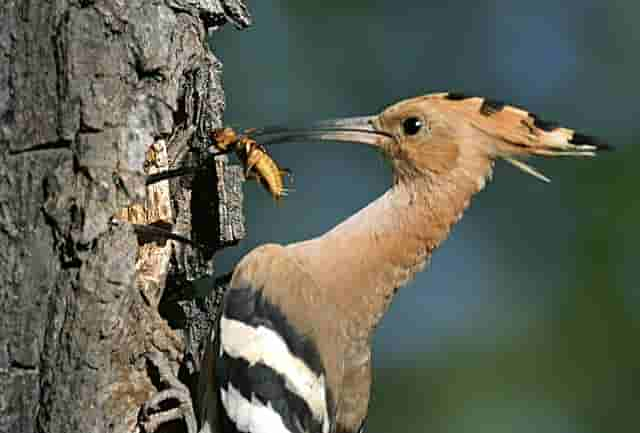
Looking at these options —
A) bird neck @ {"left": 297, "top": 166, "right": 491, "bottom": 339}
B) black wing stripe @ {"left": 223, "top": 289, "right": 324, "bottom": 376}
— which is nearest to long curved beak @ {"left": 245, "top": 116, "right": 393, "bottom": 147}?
bird neck @ {"left": 297, "top": 166, "right": 491, "bottom": 339}

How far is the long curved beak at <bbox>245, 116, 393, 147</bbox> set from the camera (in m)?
2.81

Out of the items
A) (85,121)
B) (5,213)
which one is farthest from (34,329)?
(85,121)

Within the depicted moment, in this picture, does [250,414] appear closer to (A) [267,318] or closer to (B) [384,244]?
(A) [267,318]

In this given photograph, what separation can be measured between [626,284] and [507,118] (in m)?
1.42

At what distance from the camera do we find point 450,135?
2.88m

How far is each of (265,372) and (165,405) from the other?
0.73 ft

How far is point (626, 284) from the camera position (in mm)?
4012

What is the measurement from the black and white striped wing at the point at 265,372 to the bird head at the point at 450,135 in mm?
482

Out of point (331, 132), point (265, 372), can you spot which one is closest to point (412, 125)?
point (331, 132)

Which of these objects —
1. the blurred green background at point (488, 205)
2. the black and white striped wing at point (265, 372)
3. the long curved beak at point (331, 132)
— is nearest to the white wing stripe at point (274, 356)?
the black and white striped wing at point (265, 372)

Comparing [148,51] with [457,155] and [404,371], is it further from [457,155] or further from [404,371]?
[404,371]

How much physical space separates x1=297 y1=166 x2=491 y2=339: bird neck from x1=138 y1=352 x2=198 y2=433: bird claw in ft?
1.34

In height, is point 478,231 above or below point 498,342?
above

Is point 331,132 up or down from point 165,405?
up
